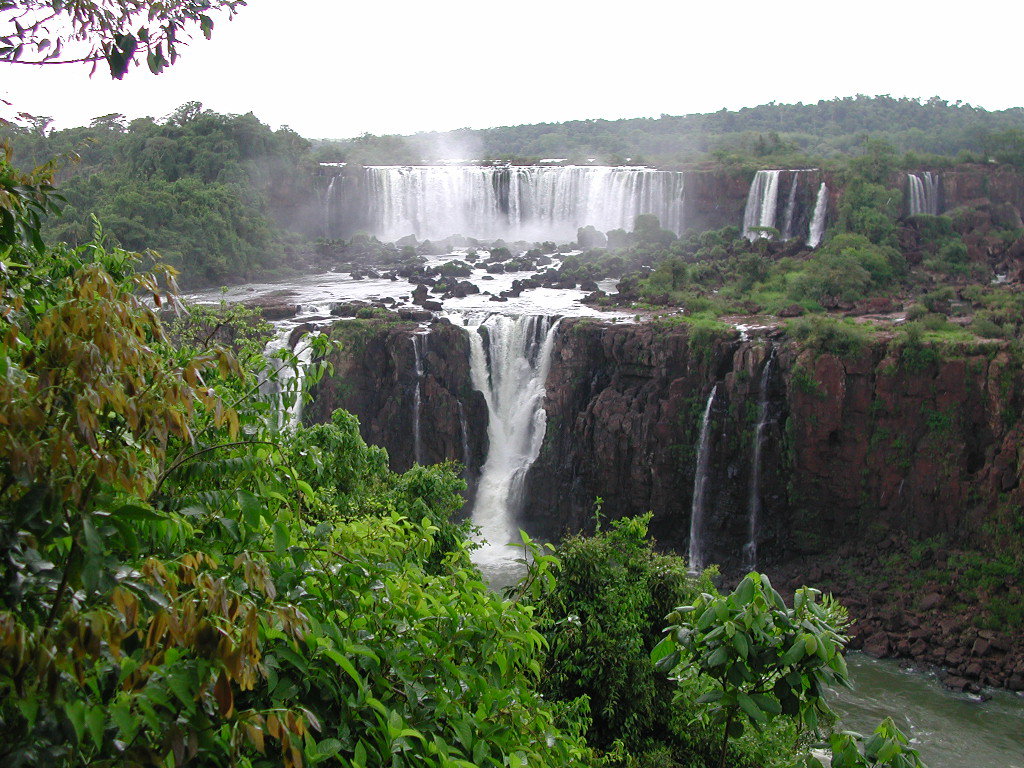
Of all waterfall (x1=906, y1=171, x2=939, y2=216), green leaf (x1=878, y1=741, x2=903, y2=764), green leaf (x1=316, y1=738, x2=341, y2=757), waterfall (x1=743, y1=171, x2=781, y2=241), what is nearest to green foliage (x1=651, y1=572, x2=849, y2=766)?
green leaf (x1=878, y1=741, x2=903, y2=764)

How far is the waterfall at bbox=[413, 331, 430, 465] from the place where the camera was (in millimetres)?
26594

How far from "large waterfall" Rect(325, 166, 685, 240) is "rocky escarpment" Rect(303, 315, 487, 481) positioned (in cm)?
2083

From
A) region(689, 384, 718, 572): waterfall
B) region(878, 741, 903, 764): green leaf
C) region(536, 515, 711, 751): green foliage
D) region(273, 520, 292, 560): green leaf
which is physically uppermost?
region(273, 520, 292, 560): green leaf

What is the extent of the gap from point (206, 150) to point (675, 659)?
157ft

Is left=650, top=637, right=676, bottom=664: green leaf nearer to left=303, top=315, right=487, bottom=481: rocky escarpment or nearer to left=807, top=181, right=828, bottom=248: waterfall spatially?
left=303, top=315, right=487, bottom=481: rocky escarpment

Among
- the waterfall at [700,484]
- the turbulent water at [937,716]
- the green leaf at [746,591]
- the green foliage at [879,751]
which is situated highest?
the green leaf at [746,591]

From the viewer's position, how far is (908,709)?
55.8 ft

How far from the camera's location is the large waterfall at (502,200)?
45125 millimetres

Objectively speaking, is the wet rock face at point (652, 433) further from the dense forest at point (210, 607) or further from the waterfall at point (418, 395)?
the dense forest at point (210, 607)

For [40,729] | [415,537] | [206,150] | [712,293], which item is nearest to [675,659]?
[415,537]

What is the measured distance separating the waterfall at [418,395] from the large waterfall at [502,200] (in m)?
21.1

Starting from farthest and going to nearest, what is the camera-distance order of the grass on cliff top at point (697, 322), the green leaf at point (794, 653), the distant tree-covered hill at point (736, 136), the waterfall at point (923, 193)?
1. the distant tree-covered hill at point (736, 136)
2. the waterfall at point (923, 193)
3. the grass on cliff top at point (697, 322)
4. the green leaf at point (794, 653)

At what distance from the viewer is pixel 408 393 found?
26.8m

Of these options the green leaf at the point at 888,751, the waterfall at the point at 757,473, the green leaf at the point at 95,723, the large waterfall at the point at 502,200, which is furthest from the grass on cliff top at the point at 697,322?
the green leaf at the point at 95,723
